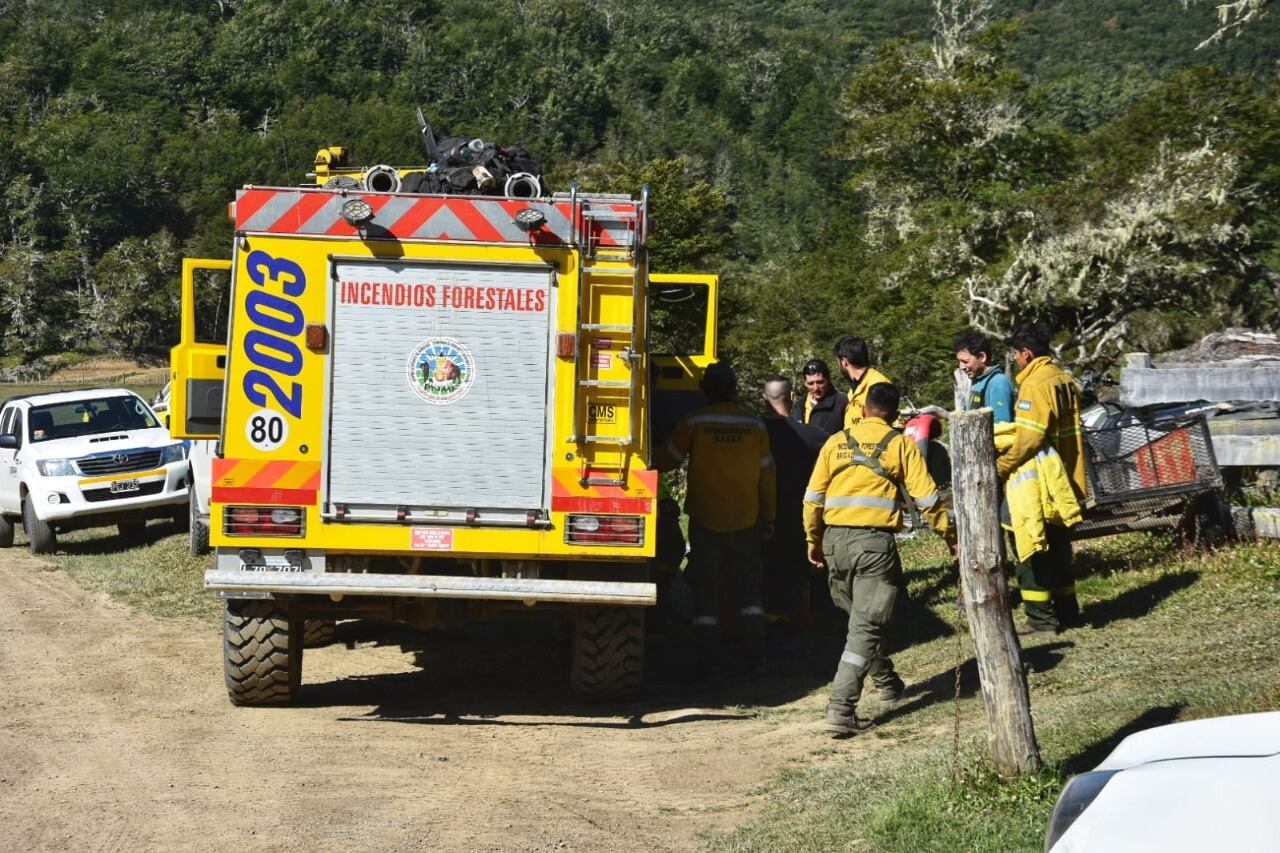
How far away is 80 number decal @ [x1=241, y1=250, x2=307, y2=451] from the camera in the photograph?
31.2ft

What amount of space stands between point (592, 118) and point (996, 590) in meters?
134

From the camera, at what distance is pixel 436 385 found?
960cm

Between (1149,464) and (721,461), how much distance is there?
305 cm

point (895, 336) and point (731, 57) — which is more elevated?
point (731, 57)

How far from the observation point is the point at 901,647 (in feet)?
37.1

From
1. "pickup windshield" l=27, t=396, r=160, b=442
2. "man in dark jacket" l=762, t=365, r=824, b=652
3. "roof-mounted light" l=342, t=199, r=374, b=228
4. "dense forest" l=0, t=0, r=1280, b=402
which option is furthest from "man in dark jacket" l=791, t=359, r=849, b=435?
"pickup windshield" l=27, t=396, r=160, b=442

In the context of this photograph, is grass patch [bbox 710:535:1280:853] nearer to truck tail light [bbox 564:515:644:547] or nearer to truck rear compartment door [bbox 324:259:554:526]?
truck tail light [bbox 564:515:644:547]

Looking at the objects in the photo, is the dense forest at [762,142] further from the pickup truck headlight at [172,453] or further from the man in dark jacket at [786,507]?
the pickup truck headlight at [172,453]

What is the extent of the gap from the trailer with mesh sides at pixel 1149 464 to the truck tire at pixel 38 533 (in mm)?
12346

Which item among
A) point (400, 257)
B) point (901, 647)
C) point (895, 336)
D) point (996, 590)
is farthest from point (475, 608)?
point (895, 336)

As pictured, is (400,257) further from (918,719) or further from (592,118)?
(592,118)

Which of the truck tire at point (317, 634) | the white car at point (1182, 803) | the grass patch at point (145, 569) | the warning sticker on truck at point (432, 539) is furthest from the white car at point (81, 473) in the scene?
the white car at point (1182, 803)

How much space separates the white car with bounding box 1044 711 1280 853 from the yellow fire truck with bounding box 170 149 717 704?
17.6ft

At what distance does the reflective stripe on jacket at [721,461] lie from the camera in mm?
10508
